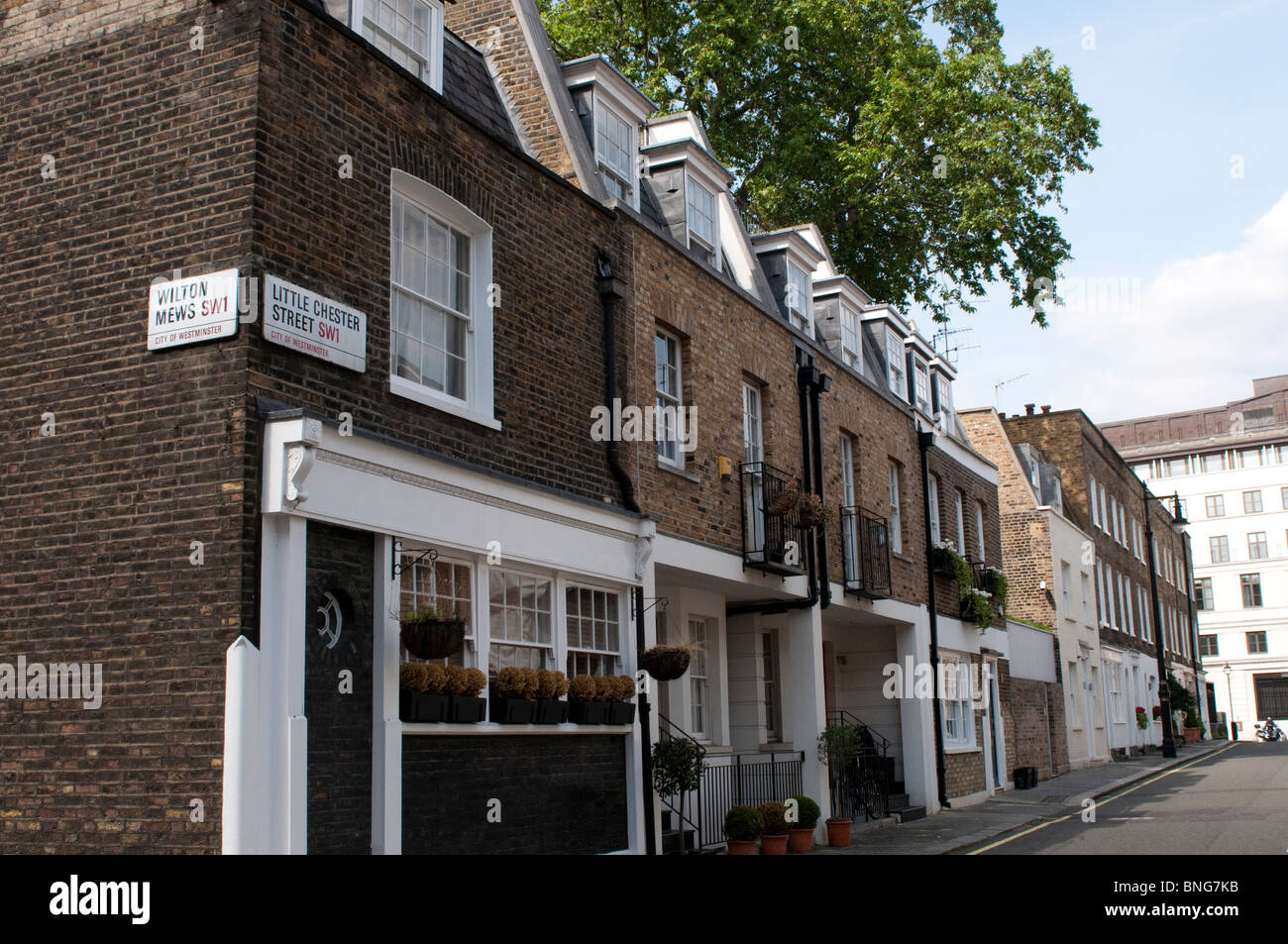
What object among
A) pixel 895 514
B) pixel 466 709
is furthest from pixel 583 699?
pixel 895 514

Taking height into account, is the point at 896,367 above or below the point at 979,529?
above

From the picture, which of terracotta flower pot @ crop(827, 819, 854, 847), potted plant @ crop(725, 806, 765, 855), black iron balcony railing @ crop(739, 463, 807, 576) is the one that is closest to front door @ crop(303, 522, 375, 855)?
potted plant @ crop(725, 806, 765, 855)

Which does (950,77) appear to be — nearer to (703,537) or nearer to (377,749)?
(703,537)

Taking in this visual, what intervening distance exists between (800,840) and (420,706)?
7.37 m

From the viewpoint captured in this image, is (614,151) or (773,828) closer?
(614,151)

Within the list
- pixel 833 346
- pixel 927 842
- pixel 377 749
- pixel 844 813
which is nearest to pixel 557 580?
pixel 377 749

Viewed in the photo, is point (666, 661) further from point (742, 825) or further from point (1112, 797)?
point (1112, 797)

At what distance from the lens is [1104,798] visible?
24453 mm

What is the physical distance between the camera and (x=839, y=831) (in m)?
16.6

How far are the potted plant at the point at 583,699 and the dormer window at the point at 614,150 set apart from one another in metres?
5.67

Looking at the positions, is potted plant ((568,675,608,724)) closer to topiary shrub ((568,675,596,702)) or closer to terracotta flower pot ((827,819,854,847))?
topiary shrub ((568,675,596,702))

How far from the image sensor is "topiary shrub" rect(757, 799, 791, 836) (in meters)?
15.0

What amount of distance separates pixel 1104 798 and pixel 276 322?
67.9 feet

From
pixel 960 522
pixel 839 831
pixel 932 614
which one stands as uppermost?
pixel 960 522
